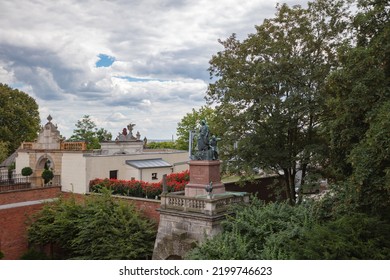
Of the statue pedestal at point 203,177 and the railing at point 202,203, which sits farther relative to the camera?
the statue pedestal at point 203,177

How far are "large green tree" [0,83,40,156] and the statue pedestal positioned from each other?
26709 mm

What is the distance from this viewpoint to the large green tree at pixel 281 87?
59.2ft

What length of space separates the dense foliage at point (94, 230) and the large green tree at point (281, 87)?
6.07 metres

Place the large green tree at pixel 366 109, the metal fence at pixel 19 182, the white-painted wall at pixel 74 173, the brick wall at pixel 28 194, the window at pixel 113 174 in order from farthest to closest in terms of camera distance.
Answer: the window at pixel 113 174 < the white-painted wall at pixel 74 173 < the metal fence at pixel 19 182 < the brick wall at pixel 28 194 < the large green tree at pixel 366 109

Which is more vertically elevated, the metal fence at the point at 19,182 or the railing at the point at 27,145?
the railing at the point at 27,145

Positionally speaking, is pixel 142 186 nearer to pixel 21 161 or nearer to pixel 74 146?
pixel 74 146

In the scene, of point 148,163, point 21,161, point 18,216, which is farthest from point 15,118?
point 18,216

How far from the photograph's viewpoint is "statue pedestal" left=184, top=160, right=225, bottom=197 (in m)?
16.6

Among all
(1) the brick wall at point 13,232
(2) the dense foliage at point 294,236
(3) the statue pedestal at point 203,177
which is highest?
(3) the statue pedestal at point 203,177

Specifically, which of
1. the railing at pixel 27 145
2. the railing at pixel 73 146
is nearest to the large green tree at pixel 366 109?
the railing at pixel 73 146

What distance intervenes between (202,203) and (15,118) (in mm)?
30781

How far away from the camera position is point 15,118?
3912 centimetres

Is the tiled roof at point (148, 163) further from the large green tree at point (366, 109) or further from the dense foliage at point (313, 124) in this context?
the large green tree at point (366, 109)
